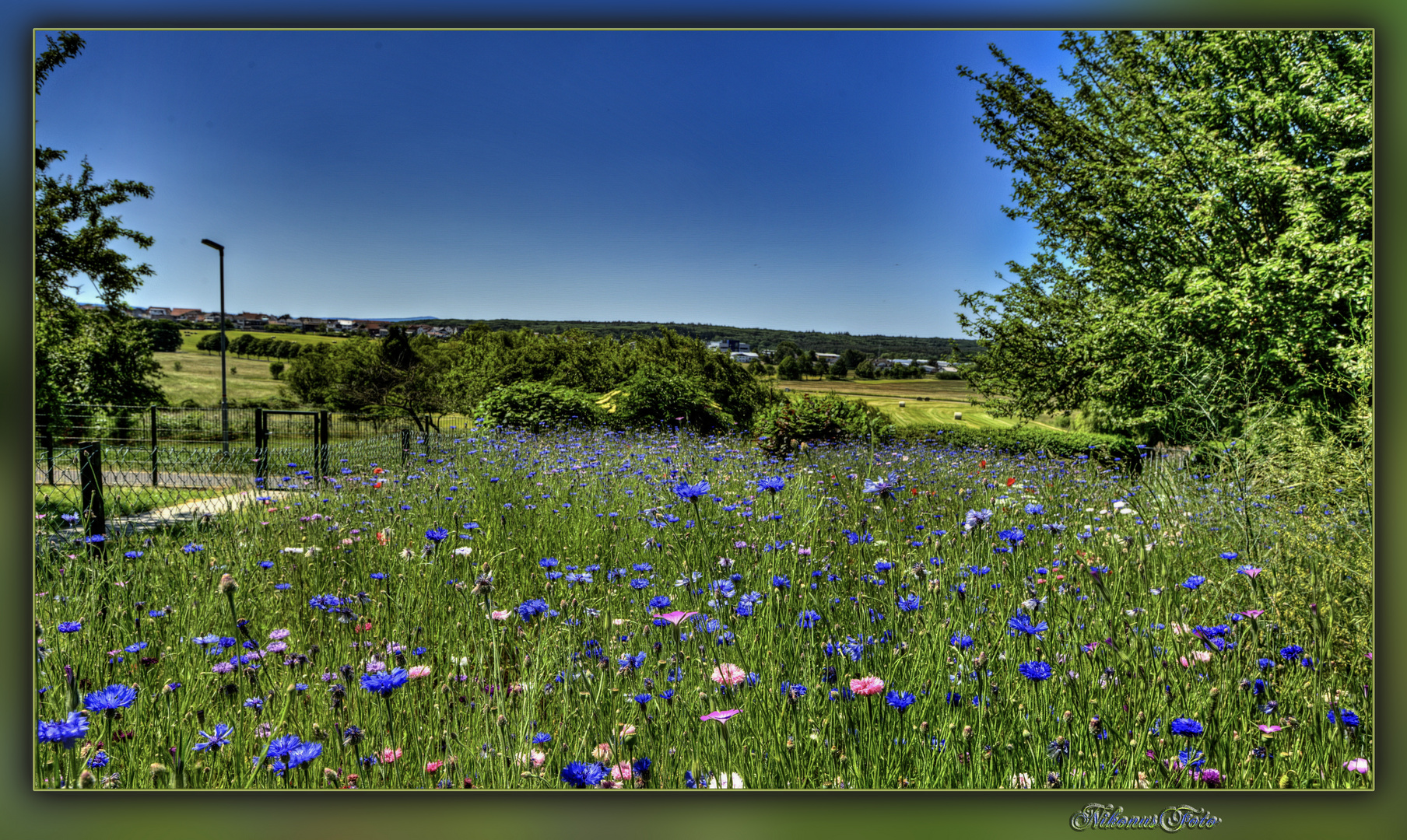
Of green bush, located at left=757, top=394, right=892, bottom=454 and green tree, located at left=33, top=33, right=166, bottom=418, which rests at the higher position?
green tree, located at left=33, top=33, right=166, bottom=418

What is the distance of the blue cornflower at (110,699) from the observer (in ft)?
4.19

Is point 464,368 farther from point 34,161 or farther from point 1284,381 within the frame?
point 1284,381

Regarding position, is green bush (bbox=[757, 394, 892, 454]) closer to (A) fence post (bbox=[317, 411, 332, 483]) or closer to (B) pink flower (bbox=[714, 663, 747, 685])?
(A) fence post (bbox=[317, 411, 332, 483])

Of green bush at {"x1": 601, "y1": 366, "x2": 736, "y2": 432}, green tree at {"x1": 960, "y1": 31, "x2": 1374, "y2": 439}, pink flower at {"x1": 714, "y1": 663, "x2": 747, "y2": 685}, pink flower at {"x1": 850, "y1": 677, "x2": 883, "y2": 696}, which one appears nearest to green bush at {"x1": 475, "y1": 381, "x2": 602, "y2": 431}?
green bush at {"x1": 601, "y1": 366, "x2": 736, "y2": 432}

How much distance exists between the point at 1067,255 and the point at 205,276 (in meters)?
8.94

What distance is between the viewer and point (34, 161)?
2.12m

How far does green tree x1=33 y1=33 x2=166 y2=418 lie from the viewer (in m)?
2.34

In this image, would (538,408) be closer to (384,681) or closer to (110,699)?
(110,699)

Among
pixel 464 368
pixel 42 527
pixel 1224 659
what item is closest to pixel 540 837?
pixel 1224 659

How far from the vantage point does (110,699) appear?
4.28ft

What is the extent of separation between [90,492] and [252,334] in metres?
10.8

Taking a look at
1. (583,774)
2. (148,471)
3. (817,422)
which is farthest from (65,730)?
(817,422)

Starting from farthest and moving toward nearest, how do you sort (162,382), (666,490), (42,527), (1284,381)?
(162,382), (666,490), (1284,381), (42,527)

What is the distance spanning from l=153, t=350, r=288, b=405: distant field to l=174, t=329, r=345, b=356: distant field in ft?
0.87
